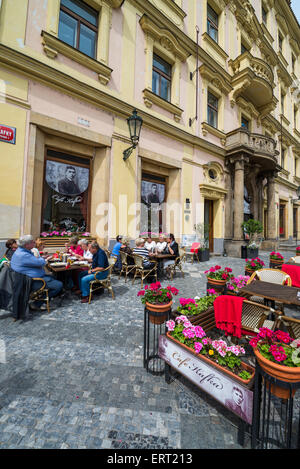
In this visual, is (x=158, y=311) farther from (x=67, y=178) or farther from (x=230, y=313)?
(x=67, y=178)

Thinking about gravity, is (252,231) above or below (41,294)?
above

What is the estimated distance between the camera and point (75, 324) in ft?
10.1

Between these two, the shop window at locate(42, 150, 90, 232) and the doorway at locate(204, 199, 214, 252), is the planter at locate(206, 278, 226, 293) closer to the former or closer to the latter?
the shop window at locate(42, 150, 90, 232)

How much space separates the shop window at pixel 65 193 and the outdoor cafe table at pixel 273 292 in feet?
18.1

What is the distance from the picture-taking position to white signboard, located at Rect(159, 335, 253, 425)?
1348 millimetres

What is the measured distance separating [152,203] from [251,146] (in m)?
6.80

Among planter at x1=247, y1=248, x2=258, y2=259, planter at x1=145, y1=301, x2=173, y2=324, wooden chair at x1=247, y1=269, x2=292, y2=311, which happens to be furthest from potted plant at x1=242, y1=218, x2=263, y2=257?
planter at x1=145, y1=301, x2=173, y2=324

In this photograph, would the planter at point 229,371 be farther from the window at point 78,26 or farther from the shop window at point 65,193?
the window at point 78,26

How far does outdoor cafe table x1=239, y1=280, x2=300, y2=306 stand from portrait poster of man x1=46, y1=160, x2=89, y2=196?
592 cm

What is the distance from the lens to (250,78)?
10586mm

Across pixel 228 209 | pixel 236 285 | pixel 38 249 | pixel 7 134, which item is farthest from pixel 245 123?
pixel 38 249

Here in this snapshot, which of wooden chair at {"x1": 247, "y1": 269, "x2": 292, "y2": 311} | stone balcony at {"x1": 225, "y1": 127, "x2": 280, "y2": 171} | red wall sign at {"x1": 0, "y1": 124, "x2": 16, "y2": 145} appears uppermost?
stone balcony at {"x1": 225, "y1": 127, "x2": 280, "y2": 171}

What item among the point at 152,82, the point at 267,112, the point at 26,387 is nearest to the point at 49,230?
the point at 26,387

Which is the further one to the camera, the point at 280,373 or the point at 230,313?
the point at 230,313
